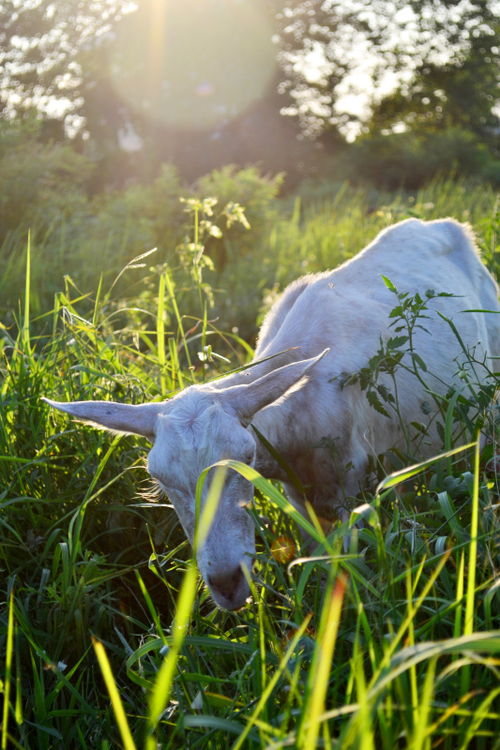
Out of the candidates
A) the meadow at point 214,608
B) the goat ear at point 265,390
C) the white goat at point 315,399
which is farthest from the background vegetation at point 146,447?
the goat ear at point 265,390

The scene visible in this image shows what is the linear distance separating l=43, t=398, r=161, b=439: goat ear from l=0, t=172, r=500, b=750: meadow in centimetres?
31

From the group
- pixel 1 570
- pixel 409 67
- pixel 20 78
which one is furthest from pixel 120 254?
pixel 409 67

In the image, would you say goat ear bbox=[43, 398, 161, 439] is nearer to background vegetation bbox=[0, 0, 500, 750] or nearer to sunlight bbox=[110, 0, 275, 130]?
background vegetation bbox=[0, 0, 500, 750]

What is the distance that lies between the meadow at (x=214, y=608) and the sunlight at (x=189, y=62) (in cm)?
1864

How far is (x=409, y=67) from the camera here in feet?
96.7

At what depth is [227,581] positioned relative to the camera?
2.34m

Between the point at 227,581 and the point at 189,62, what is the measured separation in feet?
74.3

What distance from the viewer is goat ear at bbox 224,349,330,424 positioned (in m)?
2.56

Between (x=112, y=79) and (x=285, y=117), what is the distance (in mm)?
6662

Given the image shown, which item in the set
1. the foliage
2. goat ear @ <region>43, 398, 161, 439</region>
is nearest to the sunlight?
the foliage

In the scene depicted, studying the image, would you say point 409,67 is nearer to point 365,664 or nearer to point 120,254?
point 120,254

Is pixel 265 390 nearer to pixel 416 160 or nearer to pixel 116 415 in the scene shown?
pixel 116 415

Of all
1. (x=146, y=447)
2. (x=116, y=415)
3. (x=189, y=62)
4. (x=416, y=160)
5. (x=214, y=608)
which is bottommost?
(x=416, y=160)

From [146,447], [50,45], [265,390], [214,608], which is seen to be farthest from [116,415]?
[50,45]
